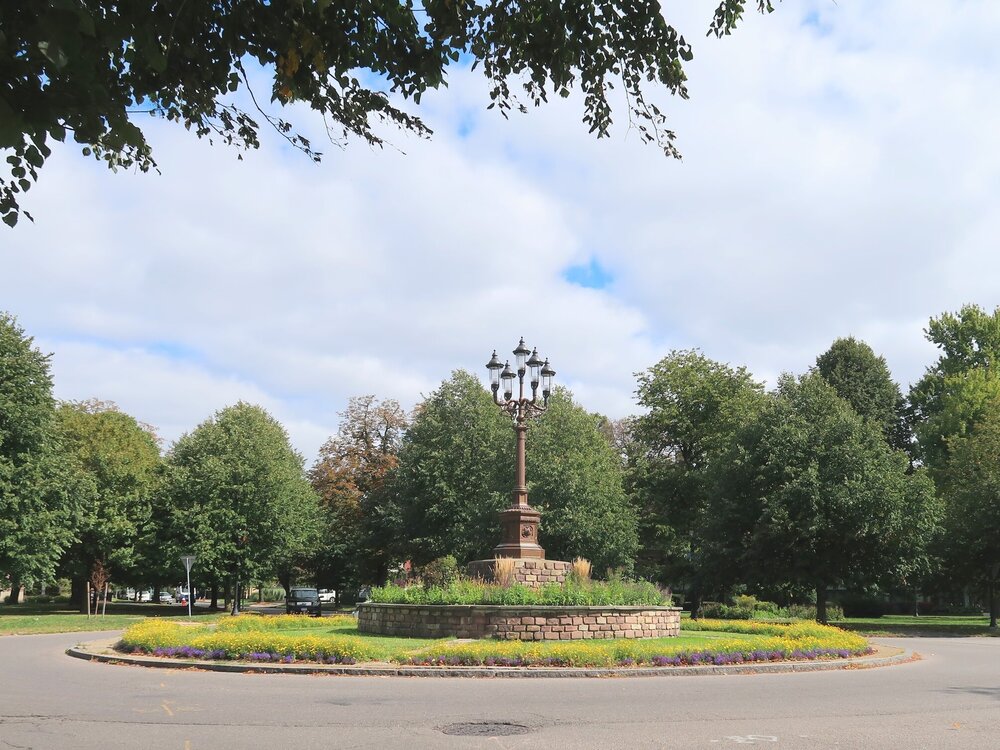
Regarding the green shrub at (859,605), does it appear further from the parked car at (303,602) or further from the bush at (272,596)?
the bush at (272,596)

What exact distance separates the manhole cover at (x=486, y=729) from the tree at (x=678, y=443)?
38.6 m

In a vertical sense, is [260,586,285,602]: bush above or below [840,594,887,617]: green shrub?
below

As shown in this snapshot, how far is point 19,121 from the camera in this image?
429 centimetres

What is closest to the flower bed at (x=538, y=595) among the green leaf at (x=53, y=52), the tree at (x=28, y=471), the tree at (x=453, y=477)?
the green leaf at (x=53, y=52)

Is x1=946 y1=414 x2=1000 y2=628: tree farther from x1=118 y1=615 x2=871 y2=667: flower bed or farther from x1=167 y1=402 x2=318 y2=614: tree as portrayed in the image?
x1=167 y1=402 x2=318 y2=614: tree

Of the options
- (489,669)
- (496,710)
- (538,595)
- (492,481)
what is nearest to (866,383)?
(492,481)

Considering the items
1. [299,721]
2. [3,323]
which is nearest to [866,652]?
[299,721]

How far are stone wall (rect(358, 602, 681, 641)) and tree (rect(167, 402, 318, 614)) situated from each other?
28277 millimetres

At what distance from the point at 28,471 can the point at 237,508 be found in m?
13.1

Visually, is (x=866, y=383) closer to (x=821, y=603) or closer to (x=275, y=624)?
(x=821, y=603)

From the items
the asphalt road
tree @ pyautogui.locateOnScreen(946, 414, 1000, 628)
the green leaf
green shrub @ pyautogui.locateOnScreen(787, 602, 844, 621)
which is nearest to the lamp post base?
the asphalt road

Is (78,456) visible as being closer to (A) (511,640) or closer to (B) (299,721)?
(A) (511,640)

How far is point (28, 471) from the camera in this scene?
36938 millimetres

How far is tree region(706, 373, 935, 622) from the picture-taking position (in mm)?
34125
